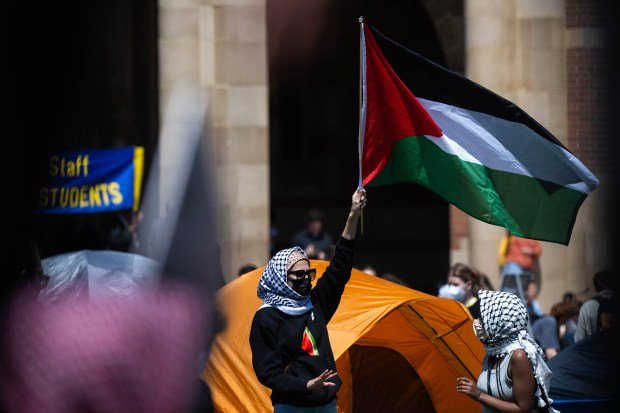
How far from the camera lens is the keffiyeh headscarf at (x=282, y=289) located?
5629 millimetres

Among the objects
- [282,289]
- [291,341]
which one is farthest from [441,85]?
[291,341]

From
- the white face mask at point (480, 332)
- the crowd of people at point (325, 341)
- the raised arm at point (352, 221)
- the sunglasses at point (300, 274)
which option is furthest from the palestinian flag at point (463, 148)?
the white face mask at point (480, 332)

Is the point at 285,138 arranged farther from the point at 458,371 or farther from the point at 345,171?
the point at 458,371

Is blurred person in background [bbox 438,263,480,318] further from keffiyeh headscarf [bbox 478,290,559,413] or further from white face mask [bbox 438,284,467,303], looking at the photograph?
keffiyeh headscarf [bbox 478,290,559,413]

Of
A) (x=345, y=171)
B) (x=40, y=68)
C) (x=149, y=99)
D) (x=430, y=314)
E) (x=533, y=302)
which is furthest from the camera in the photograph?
(x=345, y=171)

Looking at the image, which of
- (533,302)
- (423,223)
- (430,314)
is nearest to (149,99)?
(423,223)

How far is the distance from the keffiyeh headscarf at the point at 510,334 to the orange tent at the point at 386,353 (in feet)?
8.36

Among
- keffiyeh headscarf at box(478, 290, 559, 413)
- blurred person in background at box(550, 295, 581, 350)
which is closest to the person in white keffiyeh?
keffiyeh headscarf at box(478, 290, 559, 413)

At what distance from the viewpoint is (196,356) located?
61.4 inches

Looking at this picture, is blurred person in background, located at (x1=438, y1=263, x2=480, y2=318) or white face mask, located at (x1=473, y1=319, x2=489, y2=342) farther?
blurred person in background, located at (x1=438, y1=263, x2=480, y2=318)

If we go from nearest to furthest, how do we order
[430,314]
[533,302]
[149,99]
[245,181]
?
1. [430,314]
2. [533,302]
3. [245,181]
4. [149,99]

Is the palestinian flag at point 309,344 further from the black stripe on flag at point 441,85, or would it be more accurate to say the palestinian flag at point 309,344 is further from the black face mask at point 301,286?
the black stripe on flag at point 441,85

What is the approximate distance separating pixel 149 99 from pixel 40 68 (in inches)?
673

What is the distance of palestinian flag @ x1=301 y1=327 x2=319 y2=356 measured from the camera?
18.5ft
